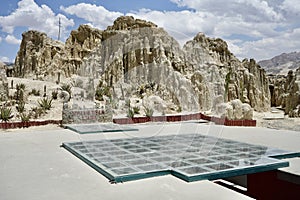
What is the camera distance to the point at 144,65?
32000 millimetres

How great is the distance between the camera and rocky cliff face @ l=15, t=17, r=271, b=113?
1087 inches

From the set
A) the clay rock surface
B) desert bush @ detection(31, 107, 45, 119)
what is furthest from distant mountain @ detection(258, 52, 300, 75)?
desert bush @ detection(31, 107, 45, 119)

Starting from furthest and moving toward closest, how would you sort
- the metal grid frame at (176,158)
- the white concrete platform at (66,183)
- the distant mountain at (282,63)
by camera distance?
the distant mountain at (282,63), the metal grid frame at (176,158), the white concrete platform at (66,183)

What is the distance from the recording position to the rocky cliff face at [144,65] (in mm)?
27609

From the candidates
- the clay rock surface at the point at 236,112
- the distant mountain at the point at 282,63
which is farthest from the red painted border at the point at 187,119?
the distant mountain at the point at 282,63

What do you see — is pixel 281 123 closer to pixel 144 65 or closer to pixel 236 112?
pixel 236 112

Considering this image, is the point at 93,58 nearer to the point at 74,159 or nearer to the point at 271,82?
the point at 271,82

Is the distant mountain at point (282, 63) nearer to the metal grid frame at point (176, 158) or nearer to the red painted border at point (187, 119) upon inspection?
the red painted border at point (187, 119)

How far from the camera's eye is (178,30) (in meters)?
8.39

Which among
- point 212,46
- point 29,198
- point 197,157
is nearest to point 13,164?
point 29,198

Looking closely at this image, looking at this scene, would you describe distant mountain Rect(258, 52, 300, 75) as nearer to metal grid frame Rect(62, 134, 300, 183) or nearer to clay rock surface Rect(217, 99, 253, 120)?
clay rock surface Rect(217, 99, 253, 120)

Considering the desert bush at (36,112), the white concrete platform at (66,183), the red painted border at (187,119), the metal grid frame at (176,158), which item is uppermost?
the desert bush at (36,112)

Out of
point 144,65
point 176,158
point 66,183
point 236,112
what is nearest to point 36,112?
point 236,112

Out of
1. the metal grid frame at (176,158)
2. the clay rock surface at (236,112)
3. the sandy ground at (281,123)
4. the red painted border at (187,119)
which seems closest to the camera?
the metal grid frame at (176,158)
